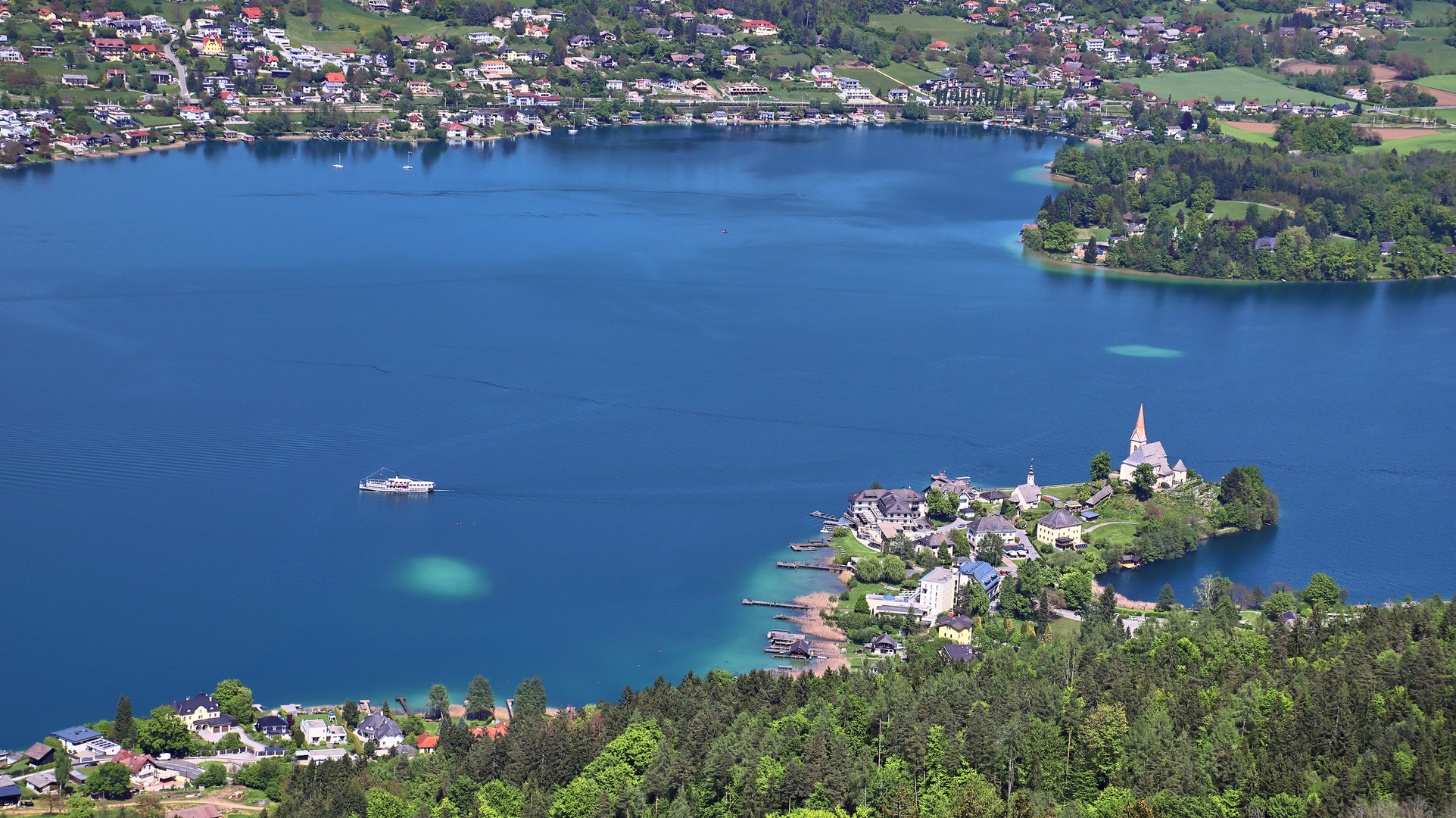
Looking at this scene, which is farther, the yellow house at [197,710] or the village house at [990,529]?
the village house at [990,529]

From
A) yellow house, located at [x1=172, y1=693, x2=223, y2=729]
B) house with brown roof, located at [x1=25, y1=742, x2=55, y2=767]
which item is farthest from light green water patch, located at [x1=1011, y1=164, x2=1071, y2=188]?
house with brown roof, located at [x1=25, y1=742, x2=55, y2=767]

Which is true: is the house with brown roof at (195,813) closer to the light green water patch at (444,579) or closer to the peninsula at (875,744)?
the peninsula at (875,744)

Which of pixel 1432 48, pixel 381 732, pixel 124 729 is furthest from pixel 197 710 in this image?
pixel 1432 48

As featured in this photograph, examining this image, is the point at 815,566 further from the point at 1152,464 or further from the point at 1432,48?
the point at 1432,48

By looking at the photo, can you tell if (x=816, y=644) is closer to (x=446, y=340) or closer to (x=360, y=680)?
(x=360, y=680)

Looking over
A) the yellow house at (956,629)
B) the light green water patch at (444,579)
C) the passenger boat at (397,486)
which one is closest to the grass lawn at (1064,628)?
the yellow house at (956,629)

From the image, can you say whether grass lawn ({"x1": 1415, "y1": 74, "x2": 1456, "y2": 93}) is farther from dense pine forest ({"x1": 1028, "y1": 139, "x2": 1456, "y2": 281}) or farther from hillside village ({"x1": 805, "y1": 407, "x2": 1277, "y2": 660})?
hillside village ({"x1": 805, "y1": 407, "x2": 1277, "y2": 660})
